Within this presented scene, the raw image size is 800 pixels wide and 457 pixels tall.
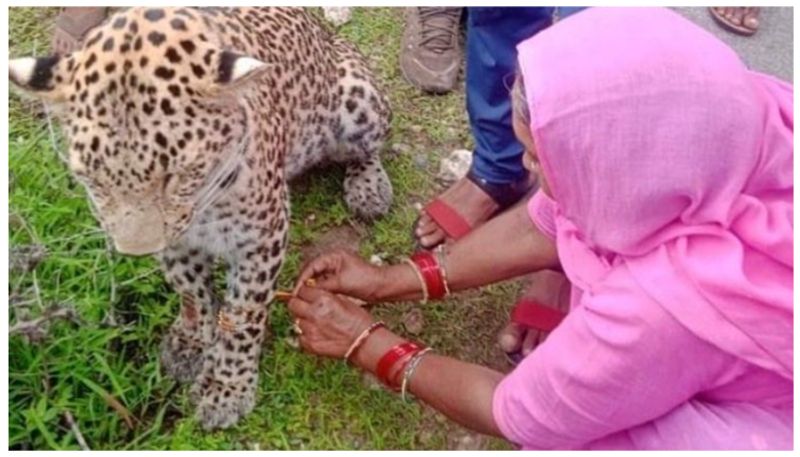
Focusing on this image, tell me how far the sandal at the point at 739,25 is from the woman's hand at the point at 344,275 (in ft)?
6.79

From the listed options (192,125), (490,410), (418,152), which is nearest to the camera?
(192,125)

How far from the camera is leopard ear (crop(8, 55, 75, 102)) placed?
2.40 metres

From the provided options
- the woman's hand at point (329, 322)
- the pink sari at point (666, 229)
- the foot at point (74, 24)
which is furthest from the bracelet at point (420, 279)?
the foot at point (74, 24)

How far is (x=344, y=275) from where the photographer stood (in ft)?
10.5

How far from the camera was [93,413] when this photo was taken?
309cm

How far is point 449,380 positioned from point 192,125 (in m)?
0.90

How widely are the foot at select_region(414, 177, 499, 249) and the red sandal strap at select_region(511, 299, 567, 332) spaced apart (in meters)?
0.43

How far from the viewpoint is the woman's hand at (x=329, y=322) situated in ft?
9.78

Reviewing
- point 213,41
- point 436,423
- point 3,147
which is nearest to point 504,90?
point 436,423

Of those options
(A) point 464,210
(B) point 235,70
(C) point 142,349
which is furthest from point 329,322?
(A) point 464,210

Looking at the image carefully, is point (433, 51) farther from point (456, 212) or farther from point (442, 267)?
point (442, 267)

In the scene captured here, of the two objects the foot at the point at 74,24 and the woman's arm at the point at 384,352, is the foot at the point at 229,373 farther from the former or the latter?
the foot at the point at 74,24

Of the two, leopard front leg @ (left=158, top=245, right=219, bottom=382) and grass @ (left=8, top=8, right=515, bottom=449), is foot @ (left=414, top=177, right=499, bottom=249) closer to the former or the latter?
grass @ (left=8, top=8, right=515, bottom=449)
